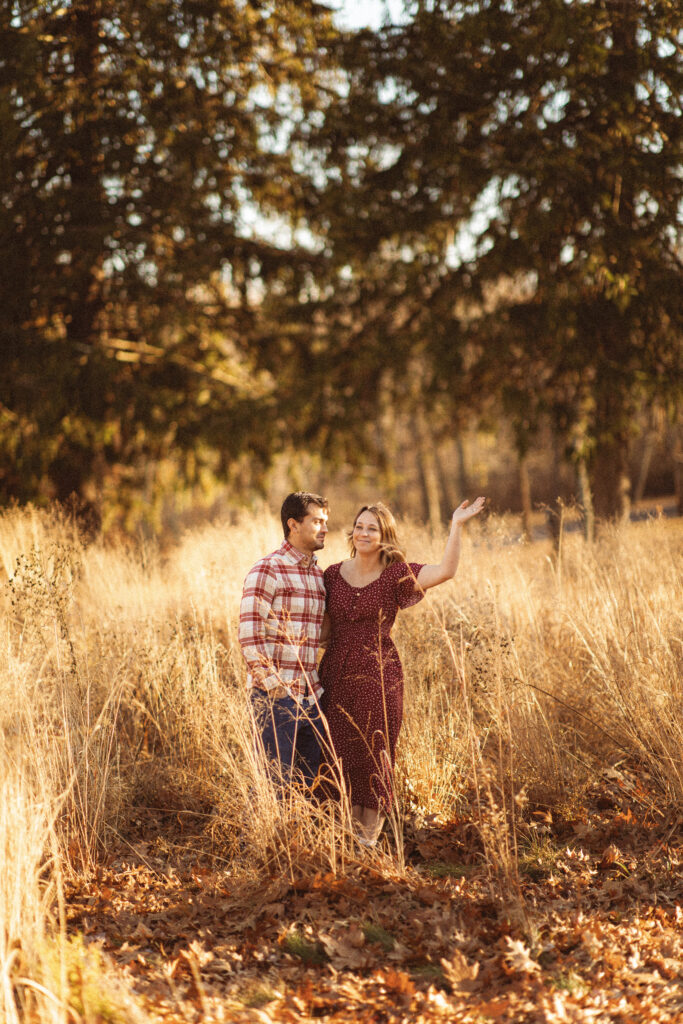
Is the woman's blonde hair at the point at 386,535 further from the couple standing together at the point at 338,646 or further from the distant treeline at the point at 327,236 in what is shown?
the distant treeline at the point at 327,236

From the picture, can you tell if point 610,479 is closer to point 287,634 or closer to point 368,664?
point 368,664

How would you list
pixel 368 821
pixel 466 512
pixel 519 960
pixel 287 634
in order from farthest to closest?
pixel 368 821 < pixel 466 512 < pixel 287 634 < pixel 519 960

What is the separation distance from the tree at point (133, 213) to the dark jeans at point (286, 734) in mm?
7149

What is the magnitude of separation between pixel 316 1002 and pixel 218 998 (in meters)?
0.37

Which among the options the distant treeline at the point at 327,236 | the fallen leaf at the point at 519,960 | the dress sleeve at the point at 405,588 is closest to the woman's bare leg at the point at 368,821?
the fallen leaf at the point at 519,960

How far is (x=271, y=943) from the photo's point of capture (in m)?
3.52

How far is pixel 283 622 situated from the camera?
4168mm

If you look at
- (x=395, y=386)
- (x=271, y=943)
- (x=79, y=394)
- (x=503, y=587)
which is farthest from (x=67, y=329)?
(x=271, y=943)

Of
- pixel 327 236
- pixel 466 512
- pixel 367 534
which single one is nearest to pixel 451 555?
pixel 466 512

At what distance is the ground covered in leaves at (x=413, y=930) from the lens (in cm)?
313

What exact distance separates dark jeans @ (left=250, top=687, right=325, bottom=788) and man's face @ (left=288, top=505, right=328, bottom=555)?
78cm

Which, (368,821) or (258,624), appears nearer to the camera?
(258,624)

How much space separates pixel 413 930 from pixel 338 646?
1371 millimetres

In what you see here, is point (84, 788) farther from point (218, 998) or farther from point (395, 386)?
point (395, 386)
